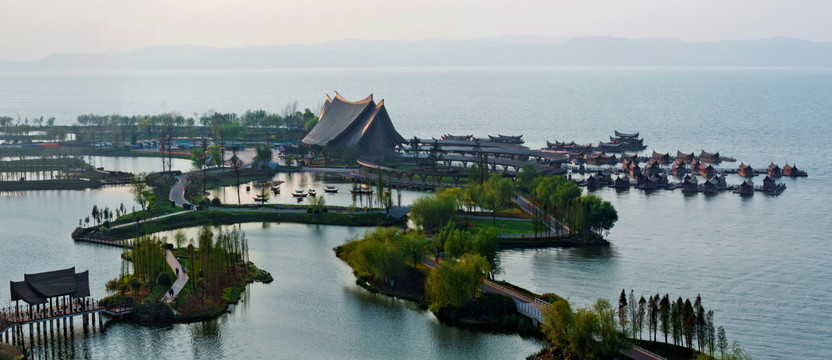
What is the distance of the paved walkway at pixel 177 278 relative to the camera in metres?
42.3

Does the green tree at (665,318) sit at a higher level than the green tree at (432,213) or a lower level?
lower

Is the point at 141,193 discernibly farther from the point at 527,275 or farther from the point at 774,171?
the point at 774,171

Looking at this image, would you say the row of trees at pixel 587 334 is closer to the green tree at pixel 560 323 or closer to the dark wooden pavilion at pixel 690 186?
the green tree at pixel 560 323

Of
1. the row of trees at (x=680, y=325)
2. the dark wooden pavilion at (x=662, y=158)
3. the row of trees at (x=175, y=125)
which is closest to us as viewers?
the row of trees at (x=680, y=325)

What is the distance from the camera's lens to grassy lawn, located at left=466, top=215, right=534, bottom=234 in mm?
56344

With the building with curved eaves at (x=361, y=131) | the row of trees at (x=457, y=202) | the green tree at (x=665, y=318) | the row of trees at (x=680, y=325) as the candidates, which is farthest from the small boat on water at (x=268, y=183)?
the green tree at (x=665, y=318)

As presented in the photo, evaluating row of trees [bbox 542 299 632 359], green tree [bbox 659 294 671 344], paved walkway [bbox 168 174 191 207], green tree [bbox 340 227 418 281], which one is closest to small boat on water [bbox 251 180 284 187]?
paved walkway [bbox 168 174 191 207]

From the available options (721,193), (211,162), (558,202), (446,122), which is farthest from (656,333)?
(446,122)

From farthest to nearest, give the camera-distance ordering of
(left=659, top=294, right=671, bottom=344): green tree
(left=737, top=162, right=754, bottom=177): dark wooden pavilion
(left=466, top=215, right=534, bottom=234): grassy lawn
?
(left=737, top=162, right=754, bottom=177): dark wooden pavilion
(left=466, top=215, right=534, bottom=234): grassy lawn
(left=659, top=294, right=671, bottom=344): green tree

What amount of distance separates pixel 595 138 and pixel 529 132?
36.9 feet

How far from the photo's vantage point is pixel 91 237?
183ft

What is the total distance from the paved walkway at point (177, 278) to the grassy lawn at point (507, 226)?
707 inches

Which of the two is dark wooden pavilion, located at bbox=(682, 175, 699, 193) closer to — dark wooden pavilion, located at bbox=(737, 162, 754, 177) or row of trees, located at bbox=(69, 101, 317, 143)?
dark wooden pavilion, located at bbox=(737, 162, 754, 177)

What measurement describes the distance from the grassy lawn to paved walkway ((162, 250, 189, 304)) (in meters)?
18.0
